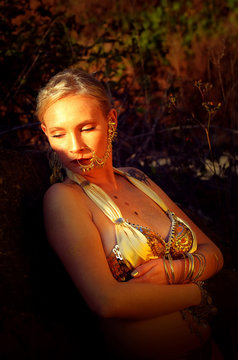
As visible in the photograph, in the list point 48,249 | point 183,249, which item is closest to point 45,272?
point 48,249

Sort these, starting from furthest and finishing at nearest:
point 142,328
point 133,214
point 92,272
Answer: point 133,214
point 142,328
point 92,272

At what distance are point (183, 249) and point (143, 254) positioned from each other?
296 millimetres

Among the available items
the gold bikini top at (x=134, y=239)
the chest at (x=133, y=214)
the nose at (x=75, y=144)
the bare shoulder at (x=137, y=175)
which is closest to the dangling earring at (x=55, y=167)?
the gold bikini top at (x=134, y=239)

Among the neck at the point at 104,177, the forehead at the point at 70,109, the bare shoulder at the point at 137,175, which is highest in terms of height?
the forehead at the point at 70,109

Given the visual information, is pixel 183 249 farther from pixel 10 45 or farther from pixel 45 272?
pixel 10 45

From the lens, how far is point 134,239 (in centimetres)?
166

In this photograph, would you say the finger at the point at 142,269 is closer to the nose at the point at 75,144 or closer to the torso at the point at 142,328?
the torso at the point at 142,328

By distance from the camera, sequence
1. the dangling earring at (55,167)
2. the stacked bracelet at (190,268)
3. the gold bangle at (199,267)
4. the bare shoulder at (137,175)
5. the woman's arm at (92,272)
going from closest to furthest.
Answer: the woman's arm at (92,272) < the stacked bracelet at (190,268) < the gold bangle at (199,267) < the dangling earring at (55,167) < the bare shoulder at (137,175)

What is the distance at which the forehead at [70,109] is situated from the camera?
1.72 meters

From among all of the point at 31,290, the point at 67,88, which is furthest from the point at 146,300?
the point at 67,88

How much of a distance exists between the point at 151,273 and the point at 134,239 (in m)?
0.17

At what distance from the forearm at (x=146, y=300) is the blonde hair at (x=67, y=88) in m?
0.92

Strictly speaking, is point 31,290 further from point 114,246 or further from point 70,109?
point 70,109

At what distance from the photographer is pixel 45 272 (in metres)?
1.86
